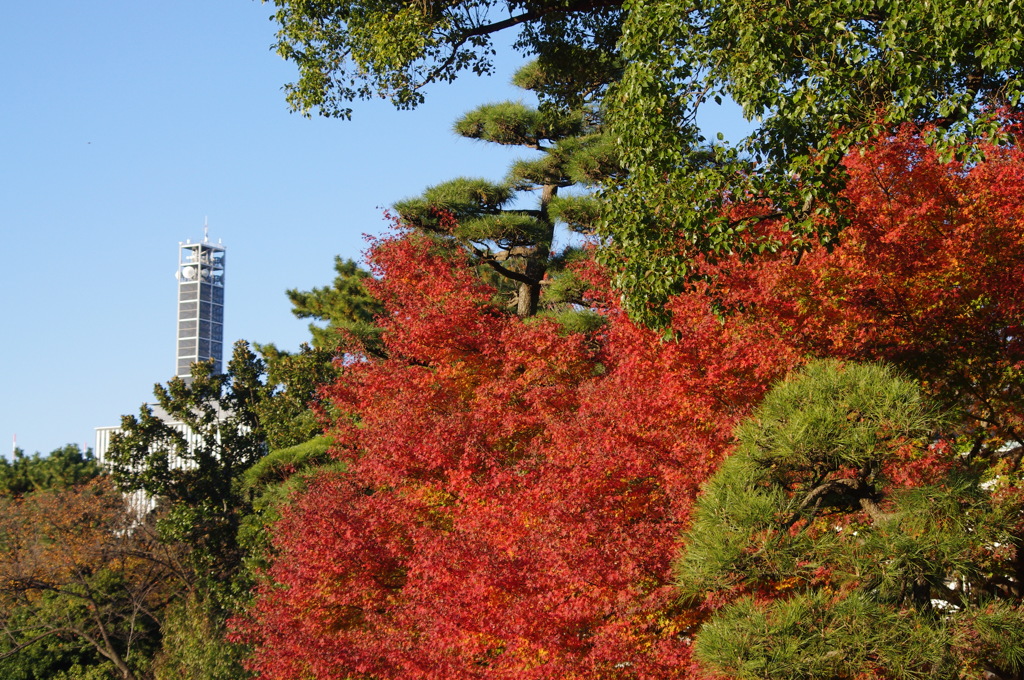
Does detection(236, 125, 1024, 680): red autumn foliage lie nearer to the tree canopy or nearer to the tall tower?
the tree canopy

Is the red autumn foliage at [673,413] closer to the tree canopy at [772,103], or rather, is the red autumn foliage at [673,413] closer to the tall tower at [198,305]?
the tree canopy at [772,103]

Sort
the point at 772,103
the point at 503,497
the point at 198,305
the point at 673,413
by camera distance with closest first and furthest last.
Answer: the point at 772,103
the point at 673,413
the point at 503,497
the point at 198,305

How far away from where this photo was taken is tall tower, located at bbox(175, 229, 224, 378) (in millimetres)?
139875

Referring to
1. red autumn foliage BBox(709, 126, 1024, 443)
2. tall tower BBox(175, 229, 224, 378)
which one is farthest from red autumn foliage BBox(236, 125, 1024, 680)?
tall tower BBox(175, 229, 224, 378)

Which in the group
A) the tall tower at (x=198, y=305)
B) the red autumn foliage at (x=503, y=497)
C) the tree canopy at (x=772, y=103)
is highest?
the tall tower at (x=198, y=305)

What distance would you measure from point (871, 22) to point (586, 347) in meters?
6.70

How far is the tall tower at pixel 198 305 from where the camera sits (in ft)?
459

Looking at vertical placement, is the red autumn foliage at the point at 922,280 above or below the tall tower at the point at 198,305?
below

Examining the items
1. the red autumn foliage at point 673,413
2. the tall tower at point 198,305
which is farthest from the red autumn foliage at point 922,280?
the tall tower at point 198,305

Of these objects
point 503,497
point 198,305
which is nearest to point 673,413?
point 503,497

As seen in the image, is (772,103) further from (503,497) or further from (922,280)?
(503,497)

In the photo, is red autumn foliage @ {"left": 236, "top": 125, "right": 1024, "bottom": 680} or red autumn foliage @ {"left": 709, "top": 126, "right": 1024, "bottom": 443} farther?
red autumn foliage @ {"left": 709, "top": 126, "right": 1024, "bottom": 443}

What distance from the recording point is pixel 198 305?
5507 inches

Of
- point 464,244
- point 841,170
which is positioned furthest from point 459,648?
point 464,244
